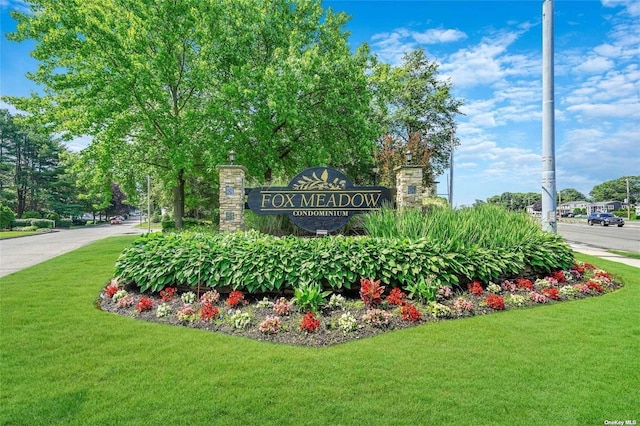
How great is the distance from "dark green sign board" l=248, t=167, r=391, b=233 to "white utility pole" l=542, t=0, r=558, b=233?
3.66 m

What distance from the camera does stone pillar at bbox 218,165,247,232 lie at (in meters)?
8.51

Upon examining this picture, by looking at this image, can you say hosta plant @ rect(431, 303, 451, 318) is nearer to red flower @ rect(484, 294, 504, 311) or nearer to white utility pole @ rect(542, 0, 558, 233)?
red flower @ rect(484, 294, 504, 311)

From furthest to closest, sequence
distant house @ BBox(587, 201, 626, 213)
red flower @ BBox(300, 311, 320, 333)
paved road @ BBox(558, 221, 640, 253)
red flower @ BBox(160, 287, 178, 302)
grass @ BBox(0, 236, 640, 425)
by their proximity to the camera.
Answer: distant house @ BBox(587, 201, 626, 213)
paved road @ BBox(558, 221, 640, 253)
red flower @ BBox(160, 287, 178, 302)
red flower @ BBox(300, 311, 320, 333)
grass @ BBox(0, 236, 640, 425)

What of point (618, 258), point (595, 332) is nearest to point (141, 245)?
point (595, 332)

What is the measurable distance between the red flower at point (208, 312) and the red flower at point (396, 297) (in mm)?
2403

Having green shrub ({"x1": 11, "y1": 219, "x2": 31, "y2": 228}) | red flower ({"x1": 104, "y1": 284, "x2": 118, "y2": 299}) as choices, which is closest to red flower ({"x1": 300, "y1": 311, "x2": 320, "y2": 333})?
red flower ({"x1": 104, "y1": 284, "x2": 118, "y2": 299})

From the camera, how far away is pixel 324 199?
8398mm

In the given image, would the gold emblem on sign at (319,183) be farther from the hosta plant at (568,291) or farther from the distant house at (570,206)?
the distant house at (570,206)

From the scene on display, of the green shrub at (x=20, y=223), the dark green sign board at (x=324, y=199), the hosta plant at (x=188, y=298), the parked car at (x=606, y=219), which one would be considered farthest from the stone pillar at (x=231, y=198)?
the parked car at (x=606, y=219)

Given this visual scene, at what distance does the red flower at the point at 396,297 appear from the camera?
15.9ft

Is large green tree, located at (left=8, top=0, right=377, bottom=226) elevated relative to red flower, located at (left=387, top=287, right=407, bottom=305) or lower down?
elevated

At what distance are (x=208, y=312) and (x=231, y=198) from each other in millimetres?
4333

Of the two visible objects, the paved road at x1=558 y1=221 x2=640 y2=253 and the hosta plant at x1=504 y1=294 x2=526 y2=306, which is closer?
the hosta plant at x1=504 y1=294 x2=526 y2=306

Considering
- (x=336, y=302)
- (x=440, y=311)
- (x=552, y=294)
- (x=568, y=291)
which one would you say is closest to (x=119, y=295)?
(x=336, y=302)
